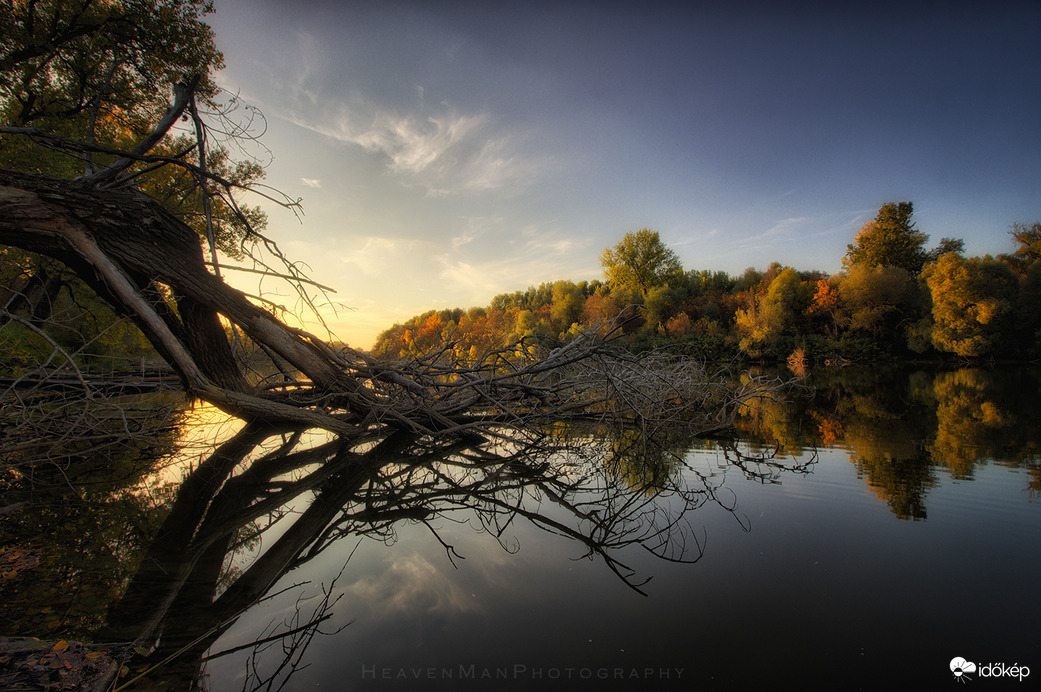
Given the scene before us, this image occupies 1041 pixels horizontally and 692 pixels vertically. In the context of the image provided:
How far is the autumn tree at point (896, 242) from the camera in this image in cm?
4047

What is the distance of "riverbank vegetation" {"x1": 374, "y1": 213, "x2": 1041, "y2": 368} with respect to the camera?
24703 mm

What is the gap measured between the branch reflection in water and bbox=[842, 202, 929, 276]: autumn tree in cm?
4938

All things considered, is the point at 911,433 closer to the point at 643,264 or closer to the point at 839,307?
the point at 839,307

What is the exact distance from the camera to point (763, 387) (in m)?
5.55

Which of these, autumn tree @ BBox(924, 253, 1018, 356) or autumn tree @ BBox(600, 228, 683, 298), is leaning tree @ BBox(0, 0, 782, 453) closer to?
autumn tree @ BBox(924, 253, 1018, 356)

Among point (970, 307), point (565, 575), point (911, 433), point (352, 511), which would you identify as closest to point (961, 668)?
point (565, 575)

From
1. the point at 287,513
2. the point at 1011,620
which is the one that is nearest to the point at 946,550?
the point at 1011,620

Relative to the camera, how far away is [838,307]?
33594 millimetres

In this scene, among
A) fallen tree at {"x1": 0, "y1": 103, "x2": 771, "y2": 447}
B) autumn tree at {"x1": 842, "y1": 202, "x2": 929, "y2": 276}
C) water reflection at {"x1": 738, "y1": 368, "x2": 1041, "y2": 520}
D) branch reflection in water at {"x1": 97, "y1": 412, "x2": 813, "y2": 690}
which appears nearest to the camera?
branch reflection in water at {"x1": 97, "y1": 412, "x2": 813, "y2": 690}

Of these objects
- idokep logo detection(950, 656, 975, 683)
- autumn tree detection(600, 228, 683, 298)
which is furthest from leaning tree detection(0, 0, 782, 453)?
autumn tree detection(600, 228, 683, 298)

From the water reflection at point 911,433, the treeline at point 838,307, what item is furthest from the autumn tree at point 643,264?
the water reflection at point 911,433

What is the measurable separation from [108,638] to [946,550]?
3.81 metres

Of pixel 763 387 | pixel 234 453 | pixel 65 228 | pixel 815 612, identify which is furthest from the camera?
pixel 763 387

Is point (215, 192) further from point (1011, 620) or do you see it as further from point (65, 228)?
point (1011, 620)
